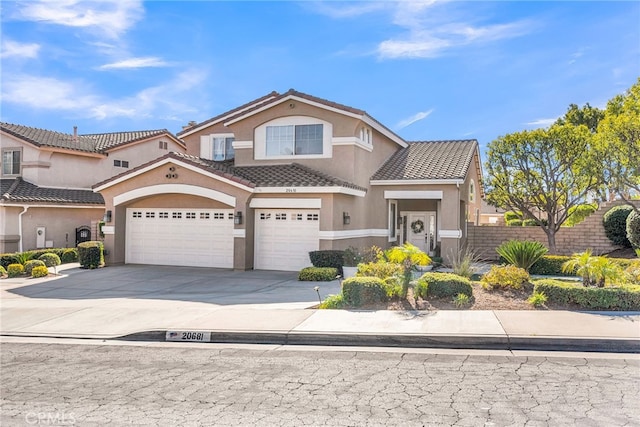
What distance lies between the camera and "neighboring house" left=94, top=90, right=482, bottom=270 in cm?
1827

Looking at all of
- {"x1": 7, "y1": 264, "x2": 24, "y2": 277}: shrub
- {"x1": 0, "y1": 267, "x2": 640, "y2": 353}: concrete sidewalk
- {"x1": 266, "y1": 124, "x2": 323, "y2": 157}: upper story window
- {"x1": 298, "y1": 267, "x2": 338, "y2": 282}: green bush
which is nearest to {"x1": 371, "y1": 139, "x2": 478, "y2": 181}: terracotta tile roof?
{"x1": 266, "y1": 124, "x2": 323, "y2": 157}: upper story window

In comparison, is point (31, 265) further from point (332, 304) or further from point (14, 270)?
point (332, 304)

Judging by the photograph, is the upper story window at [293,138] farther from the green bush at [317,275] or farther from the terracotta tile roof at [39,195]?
the terracotta tile roof at [39,195]

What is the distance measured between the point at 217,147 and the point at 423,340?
18909 mm

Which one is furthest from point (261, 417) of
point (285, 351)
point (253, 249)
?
point (253, 249)

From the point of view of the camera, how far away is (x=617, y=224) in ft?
73.6

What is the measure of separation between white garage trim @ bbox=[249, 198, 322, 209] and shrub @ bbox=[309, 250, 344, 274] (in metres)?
1.87

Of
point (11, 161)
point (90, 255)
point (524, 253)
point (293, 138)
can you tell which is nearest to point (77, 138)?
point (11, 161)

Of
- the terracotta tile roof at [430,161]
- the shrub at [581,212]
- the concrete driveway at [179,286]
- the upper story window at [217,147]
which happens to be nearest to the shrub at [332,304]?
the concrete driveway at [179,286]

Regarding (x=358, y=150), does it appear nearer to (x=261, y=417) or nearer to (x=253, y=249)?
(x=253, y=249)

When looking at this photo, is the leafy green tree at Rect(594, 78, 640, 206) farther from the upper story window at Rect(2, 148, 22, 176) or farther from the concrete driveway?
the upper story window at Rect(2, 148, 22, 176)

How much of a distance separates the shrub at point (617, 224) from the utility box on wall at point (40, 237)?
25207 millimetres

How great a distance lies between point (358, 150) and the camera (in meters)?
20.0

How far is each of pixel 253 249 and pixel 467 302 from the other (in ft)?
31.9
